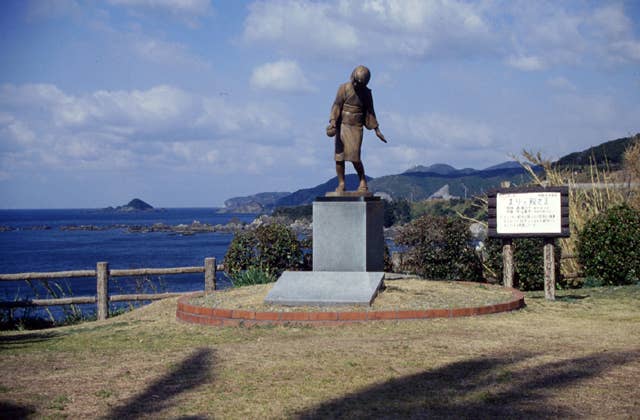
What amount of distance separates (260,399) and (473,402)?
1646mm

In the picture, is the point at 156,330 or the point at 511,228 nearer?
the point at 156,330

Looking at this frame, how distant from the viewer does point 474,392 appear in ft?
19.2

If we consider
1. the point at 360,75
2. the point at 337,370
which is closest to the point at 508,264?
the point at 360,75

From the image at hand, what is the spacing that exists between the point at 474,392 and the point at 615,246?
1024cm

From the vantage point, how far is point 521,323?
9336mm

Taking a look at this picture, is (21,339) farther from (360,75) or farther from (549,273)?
(549,273)

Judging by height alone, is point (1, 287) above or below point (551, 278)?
below

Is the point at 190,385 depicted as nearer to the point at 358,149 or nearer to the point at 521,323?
the point at 521,323

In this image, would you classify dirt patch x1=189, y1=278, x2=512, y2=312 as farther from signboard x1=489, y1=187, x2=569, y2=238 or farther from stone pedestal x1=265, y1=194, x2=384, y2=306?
signboard x1=489, y1=187, x2=569, y2=238

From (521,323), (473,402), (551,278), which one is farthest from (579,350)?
(551,278)

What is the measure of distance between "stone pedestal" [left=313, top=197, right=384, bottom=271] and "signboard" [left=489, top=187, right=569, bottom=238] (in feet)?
7.99

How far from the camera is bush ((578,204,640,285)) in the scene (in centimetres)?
1474

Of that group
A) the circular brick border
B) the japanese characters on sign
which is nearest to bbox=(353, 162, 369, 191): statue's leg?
the japanese characters on sign

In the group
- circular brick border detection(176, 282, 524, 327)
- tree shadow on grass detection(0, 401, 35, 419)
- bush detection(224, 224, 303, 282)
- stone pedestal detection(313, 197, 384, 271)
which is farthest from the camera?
bush detection(224, 224, 303, 282)
